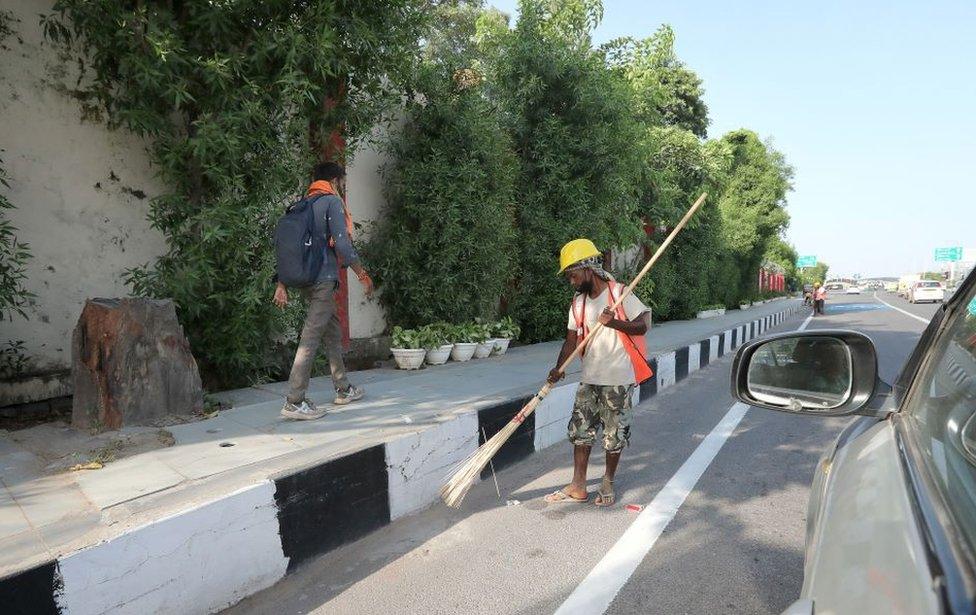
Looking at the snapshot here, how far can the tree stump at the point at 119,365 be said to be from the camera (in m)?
3.66

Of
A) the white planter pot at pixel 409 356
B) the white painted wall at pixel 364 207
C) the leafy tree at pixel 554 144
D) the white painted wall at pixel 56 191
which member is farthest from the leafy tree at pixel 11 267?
the leafy tree at pixel 554 144

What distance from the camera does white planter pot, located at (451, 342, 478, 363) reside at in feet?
22.5

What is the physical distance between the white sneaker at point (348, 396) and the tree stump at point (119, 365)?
1.18m

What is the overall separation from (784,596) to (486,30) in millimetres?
9964

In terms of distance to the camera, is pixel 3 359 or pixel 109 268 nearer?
pixel 3 359

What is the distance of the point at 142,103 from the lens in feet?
14.3

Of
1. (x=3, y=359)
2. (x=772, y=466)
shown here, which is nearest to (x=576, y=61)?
(x=772, y=466)

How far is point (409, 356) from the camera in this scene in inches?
246

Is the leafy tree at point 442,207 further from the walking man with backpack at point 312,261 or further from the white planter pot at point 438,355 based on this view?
the walking man with backpack at point 312,261

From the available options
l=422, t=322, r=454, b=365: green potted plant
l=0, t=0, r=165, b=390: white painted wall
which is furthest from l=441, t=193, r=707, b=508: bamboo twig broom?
l=0, t=0, r=165, b=390: white painted wall

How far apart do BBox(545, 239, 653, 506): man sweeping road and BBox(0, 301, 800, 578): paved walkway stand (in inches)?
37.0

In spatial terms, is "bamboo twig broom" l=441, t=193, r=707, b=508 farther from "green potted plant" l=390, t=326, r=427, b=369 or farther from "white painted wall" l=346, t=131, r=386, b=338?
"white painted wall" l=346, t=131, r=386, b=338

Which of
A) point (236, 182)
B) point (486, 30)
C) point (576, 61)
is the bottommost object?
point (236, 182)

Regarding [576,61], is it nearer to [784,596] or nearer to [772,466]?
[772,466]
